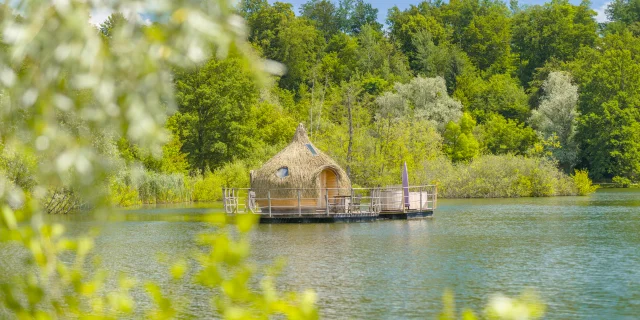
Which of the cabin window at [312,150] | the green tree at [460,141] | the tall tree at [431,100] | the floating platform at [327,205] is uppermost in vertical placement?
the tall tree at [431,100]

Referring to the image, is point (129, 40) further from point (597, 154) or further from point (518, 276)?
point (597, 154)

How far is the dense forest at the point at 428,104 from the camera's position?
4862 centimetres

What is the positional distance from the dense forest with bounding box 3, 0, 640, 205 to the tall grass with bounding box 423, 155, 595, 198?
0.26 feet

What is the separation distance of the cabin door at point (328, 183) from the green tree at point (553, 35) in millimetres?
55301

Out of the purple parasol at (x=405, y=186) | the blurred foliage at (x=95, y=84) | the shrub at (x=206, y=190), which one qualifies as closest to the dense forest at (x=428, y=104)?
the shrub at (x=206, y=190)

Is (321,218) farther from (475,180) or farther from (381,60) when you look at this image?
(381,60)

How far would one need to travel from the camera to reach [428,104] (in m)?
63.6

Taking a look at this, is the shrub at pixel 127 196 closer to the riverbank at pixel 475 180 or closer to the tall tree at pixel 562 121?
the riverbank at pixel 475 180

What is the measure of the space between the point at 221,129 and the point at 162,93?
57.4 m

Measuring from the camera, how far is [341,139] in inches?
1572

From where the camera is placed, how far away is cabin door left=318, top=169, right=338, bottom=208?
30844 millimetres

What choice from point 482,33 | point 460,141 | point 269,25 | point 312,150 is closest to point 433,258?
point 312,150

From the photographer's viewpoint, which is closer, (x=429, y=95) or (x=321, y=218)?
(x=321, y=218)

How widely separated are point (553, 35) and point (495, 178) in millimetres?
40088
